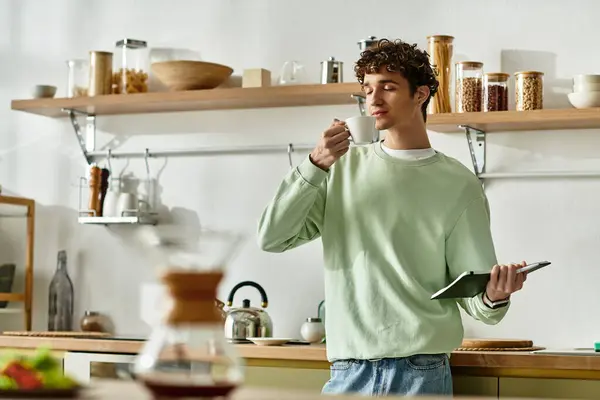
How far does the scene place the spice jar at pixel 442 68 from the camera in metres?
3.63

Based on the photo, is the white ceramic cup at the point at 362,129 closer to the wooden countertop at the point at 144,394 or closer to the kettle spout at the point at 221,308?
the kettle spout at the point at 221,308

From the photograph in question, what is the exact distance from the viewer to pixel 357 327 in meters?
2.70

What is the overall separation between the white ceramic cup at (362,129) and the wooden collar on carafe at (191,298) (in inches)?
66.5

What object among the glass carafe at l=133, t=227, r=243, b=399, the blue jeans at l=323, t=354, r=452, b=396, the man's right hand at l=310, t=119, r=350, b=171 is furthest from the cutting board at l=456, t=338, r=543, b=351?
the glass carafe at l=133, t=227, r=243, b=399

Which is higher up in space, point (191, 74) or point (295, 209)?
point (191, 74)

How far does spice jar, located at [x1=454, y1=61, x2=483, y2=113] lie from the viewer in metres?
3.59

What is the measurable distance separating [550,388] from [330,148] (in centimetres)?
110

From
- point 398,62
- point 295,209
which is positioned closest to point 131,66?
point 398,62

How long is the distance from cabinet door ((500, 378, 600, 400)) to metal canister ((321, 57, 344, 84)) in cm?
134

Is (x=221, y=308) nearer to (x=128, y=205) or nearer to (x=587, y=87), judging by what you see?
(x=128, y=205)

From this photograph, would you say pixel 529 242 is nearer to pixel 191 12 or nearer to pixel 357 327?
pixel 357 327

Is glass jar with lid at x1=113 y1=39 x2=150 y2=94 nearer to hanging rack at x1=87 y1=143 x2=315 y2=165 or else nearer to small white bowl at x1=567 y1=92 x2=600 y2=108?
hanging rack at x1=87 y1=143 x2=315 y2=165

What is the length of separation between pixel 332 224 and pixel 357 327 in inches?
11.6

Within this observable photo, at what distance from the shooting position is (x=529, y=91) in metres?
3.56
